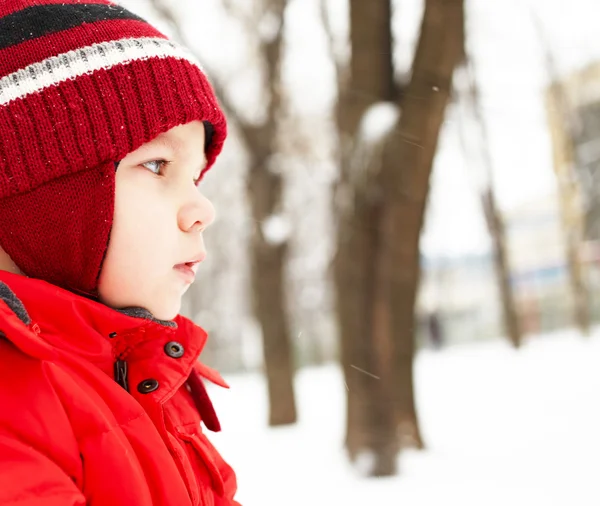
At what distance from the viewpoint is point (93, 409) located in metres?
1.06

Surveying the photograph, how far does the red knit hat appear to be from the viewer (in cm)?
118

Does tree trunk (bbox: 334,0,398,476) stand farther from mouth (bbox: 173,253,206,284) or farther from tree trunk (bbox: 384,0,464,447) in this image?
mouth (bbox: 173,253,206,284)

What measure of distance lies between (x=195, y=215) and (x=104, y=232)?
17 cm

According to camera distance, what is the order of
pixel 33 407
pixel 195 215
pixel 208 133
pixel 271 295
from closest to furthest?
pixel 33 407, pixel 195 215, pixel 208 133, pixel 271 295

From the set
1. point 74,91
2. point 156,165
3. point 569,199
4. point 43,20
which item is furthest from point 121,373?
point 569,199

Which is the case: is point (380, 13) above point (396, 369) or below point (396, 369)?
above

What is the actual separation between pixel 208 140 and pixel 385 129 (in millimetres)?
2460

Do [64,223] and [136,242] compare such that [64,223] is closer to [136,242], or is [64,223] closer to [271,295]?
[136,242]

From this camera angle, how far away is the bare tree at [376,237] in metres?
3.92

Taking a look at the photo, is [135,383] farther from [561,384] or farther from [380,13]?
[561,384]

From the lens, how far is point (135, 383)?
1.21 metres

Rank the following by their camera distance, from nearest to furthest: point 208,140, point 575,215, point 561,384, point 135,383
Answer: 1. point 135,383
2. point 208,140
3. point 561,384
4. point 575,215

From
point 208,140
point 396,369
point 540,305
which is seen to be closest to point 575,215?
point 540,305

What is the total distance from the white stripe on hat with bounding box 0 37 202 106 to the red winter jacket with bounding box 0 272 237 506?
13.2 inches
